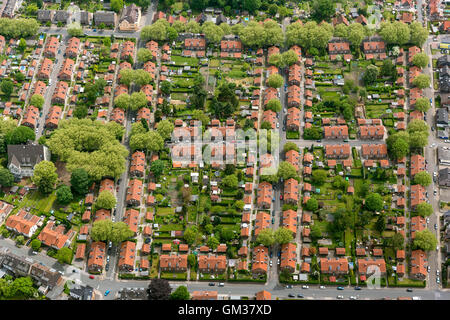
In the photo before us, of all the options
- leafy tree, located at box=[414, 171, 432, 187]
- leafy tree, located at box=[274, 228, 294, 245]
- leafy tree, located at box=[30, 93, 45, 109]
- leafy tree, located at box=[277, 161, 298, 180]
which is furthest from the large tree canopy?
leafy tree, located at box=[414, 171, 432, 187]

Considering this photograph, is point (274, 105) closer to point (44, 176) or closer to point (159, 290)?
point (159, 290)

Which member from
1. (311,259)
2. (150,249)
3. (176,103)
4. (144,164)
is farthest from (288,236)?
(176,103)

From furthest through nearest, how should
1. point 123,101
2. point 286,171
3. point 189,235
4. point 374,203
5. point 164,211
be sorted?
point 123,101 → point 286,171 → point 164,211 → point 374,203 → point 189,235

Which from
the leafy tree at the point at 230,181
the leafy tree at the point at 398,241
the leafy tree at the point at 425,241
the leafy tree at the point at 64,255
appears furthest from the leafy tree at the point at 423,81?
the leafy tree at the point at 64,255

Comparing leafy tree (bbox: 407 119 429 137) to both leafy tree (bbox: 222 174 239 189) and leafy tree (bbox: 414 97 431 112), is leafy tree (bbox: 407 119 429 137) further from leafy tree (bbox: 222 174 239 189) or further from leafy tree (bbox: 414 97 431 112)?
leafy tree (bbox: 222 174 239 189)

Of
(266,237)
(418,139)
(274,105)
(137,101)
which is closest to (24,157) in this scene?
(137,101)

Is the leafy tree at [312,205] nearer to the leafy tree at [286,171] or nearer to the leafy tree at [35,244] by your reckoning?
the leafy tree at [286,171]
